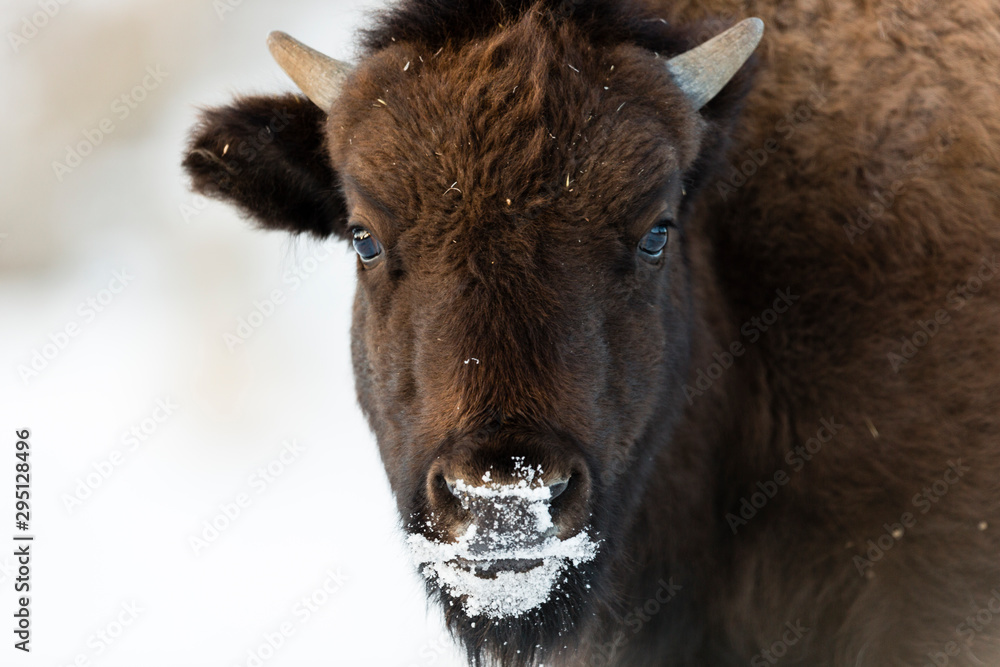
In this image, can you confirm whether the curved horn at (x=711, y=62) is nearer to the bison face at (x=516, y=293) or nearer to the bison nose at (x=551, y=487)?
the bison face at (x=516, y=293)

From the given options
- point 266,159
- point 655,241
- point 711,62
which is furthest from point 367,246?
point 711,62

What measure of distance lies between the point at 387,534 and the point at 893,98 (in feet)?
17.6

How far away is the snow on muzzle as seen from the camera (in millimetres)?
2543

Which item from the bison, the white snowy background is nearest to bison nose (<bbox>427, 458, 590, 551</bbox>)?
the bison

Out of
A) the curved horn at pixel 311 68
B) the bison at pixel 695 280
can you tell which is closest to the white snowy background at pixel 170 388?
the curved horn at pixel 311 68

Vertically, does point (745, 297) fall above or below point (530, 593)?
below

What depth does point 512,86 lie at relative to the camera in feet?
10.2

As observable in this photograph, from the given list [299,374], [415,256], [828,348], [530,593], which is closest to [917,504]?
[828,348]

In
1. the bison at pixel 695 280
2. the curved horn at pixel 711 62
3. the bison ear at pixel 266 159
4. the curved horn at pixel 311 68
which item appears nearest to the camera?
the bison at pixel 695 280

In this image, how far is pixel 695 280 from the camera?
4.20 m

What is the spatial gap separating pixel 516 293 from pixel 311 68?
1.57 m

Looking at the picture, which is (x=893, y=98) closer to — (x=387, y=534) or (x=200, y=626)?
(x=387, y=534)

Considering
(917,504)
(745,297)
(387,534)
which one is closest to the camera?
(917,504)

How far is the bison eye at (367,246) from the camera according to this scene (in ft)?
11.2
